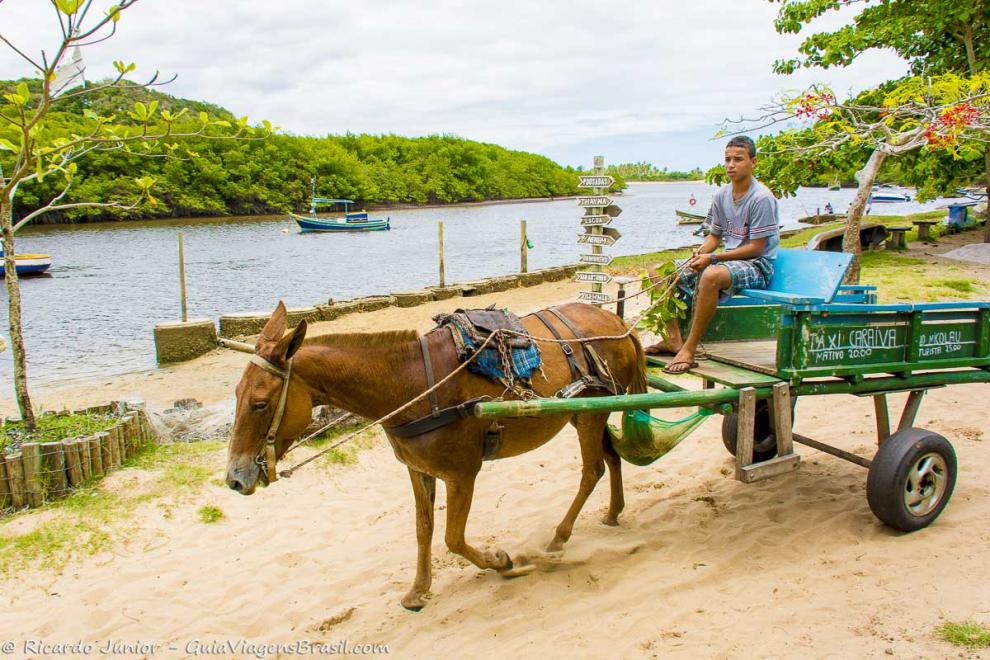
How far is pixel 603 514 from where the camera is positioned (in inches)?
219

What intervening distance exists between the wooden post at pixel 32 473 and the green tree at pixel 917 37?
18.1 m

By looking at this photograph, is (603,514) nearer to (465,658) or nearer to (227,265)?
(465,658)

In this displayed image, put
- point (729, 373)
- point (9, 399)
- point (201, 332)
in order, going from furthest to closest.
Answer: point (201, 332) → point (9, 399) → point (729, 373)

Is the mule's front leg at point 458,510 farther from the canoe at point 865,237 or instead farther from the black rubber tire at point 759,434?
the canoe at point 865,237

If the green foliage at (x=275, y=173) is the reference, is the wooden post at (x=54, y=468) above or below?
below

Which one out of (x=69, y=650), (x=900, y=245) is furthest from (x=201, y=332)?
(x=900, y=245)

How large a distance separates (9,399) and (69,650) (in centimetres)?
941

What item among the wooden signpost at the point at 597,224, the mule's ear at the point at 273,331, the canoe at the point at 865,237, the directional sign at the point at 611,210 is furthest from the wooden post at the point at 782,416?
the canoe at the point at 865,237

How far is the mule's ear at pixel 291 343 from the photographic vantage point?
3.51 metres

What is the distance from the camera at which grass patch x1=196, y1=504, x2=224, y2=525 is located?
564cm

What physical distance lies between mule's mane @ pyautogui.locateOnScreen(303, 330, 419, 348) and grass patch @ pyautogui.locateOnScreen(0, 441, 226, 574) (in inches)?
114

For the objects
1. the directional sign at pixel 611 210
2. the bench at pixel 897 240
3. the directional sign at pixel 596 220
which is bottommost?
the bench at pixel 897 240

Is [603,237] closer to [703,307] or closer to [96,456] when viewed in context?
[703,307]

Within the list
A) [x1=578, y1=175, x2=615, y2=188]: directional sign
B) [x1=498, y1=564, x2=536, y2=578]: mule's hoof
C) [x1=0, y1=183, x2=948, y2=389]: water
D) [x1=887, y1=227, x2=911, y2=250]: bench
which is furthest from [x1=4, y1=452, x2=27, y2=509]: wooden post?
[x1=887, y1=227, x2=911, y2=250]: bench
